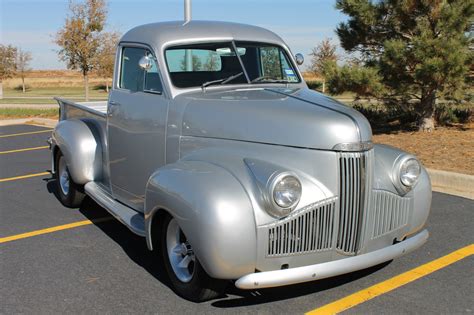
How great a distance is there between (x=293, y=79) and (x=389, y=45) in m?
5.16

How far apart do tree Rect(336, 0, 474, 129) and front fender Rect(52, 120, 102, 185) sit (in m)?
6.00

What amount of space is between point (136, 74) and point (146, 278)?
190cm

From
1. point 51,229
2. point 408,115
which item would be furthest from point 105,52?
point 51,229

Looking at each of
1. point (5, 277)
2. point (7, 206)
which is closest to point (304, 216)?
point (5, 277)

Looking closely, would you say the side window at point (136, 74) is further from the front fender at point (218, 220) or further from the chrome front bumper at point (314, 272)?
the chrome front bumper at point (314, 272)

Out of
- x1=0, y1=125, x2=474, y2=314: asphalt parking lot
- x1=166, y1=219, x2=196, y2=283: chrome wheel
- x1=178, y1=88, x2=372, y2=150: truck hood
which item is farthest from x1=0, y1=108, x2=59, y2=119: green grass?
x1=166, y1=219, x2=196, y2=283: chrome wheel

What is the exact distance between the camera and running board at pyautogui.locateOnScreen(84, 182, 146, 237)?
421 centimetres

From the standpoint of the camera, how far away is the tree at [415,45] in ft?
29.2

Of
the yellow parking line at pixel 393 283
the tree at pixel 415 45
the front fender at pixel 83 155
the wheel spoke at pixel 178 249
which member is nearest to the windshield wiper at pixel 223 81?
the wheel spoke at pixel 178 249

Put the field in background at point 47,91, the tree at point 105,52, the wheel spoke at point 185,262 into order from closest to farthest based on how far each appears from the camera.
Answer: the wheel spoke at point 185,262 → the tree at point 105,52 → the field in background at point 47,91

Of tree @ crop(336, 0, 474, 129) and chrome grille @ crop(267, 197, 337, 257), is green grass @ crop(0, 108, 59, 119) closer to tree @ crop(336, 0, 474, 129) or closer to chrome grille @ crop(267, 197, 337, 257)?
tree @ crop(336, 0, 474, 129)

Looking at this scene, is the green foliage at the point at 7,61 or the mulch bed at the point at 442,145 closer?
the mulch bed at the point at 442,145

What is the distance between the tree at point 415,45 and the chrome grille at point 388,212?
578 centimetres

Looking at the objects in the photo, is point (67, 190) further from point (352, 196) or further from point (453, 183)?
point (453, 183)
